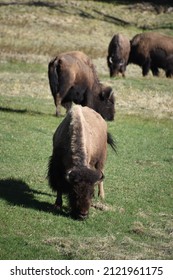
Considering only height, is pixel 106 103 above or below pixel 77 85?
below

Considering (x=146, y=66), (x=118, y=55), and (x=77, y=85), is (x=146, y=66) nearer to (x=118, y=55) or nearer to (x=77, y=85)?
(x=118, y=55)

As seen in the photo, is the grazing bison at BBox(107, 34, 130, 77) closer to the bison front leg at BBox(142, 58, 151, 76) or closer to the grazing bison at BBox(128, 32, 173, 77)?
the grazing bison at BBox(128, 32, 173, 77)

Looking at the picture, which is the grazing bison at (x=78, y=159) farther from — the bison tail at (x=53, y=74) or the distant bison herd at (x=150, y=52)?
the distant bison herd at (x=150, y=52)

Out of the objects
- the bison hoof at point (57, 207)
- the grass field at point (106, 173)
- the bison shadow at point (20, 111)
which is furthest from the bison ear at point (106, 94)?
the bison hoof at point (57, 207)

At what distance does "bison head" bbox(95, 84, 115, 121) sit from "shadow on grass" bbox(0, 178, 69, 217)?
832cm

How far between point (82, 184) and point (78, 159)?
1.83 feet

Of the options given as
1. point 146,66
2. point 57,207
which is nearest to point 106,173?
point 57,207

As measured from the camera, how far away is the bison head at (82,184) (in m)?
10.6

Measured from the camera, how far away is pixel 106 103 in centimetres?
2116

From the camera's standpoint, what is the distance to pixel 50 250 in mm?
9656

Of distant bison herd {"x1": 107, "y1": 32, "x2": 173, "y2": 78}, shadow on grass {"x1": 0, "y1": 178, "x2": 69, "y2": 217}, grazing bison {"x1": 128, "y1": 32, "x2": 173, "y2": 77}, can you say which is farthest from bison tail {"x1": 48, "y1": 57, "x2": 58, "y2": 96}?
grazing bison {"x1": 128, "y1": 32, "x2": 173, "y2": 77}

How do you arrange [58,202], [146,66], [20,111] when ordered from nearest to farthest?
[58,202]
[20,111]
[146,66]
